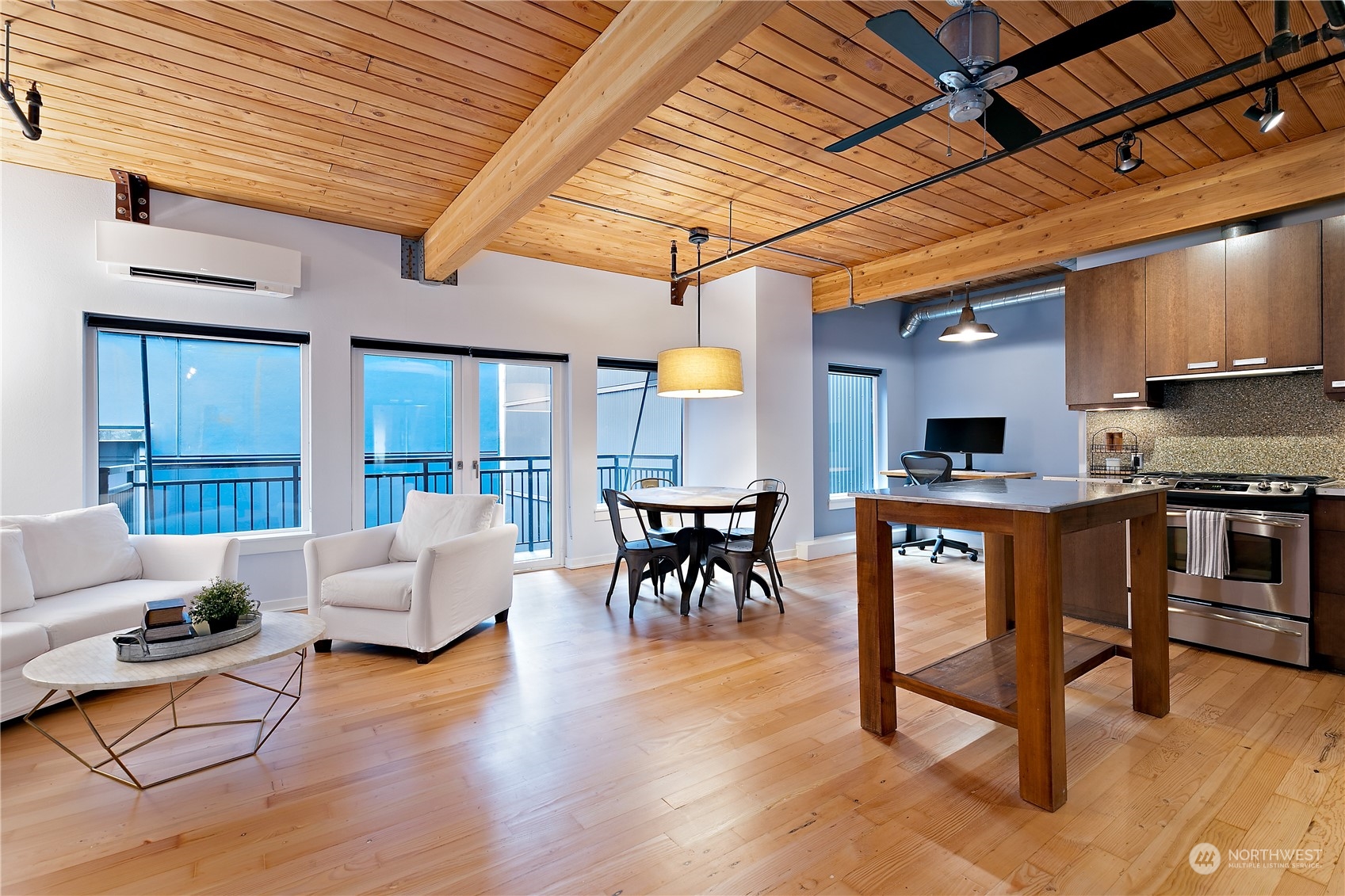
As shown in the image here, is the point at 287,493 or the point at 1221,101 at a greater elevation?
the point at 1221,101

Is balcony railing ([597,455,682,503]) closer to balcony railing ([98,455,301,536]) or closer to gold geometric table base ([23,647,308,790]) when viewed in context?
balcony railing ([98,455,301,536])

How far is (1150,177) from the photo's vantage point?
151 inches

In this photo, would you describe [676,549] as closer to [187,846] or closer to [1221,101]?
[187,846]

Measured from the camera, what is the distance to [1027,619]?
6.63 ft

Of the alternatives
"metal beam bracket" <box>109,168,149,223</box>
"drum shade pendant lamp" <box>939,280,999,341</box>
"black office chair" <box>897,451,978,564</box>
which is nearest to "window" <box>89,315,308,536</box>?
"metal beam bracket" <box>109,168,149,223</box>

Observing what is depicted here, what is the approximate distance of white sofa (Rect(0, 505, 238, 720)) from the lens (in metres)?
2.60

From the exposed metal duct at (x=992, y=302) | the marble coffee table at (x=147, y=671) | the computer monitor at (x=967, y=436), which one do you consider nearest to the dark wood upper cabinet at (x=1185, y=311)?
the exposed metal duct at (x=992, y=302)

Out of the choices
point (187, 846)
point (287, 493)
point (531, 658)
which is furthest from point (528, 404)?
point (187, 846)

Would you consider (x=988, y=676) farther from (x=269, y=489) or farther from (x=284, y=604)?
(x=269, y=489)

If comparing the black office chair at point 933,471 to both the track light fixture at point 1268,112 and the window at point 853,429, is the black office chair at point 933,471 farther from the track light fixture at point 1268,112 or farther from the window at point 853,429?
the track light fixture at point 1268,112

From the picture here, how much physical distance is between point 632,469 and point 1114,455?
407cm

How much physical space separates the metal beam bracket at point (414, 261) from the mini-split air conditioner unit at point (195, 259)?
758 millimetres

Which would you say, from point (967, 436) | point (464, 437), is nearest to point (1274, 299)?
point (967, 436)

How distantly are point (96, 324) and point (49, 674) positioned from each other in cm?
286
